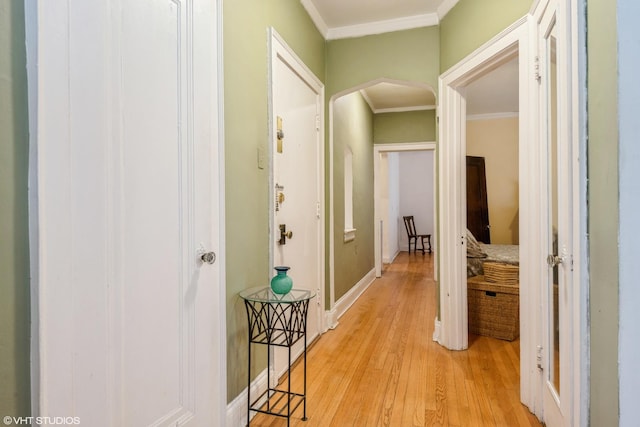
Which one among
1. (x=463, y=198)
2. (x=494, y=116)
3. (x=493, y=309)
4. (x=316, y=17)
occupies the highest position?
(x=316, y=17)

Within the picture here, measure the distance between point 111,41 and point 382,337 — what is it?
2.85 meters

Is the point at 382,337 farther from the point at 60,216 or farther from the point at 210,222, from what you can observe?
the point at 60,216

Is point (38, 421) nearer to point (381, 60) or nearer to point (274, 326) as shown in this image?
point (274, 326)

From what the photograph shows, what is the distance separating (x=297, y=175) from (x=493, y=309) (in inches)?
82.9

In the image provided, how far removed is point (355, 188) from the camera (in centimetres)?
466

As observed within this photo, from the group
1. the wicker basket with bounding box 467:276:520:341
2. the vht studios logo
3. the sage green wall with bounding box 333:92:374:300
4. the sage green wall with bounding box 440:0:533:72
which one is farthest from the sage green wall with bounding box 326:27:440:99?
the vht studios logo

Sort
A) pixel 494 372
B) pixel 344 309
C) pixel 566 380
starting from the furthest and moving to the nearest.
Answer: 1. pixel 344 309
2. pixel 494 372
3. pixel 566 380

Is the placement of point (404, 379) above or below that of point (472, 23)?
below

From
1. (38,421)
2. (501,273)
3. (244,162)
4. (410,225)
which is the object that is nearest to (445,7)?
(244,162)

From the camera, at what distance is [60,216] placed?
3.00 ft

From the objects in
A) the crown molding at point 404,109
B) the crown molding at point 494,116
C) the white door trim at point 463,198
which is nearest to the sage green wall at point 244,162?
the white door trim at point 463,198

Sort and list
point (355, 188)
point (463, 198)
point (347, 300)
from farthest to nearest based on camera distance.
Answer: point (355, 188)
point (347, 300)
point (463, 198)

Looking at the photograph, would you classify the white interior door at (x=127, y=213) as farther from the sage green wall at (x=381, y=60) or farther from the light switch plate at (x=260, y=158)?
the sage green wall at (x=381, y=60)

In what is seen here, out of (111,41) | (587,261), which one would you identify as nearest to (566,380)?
(587,261)
